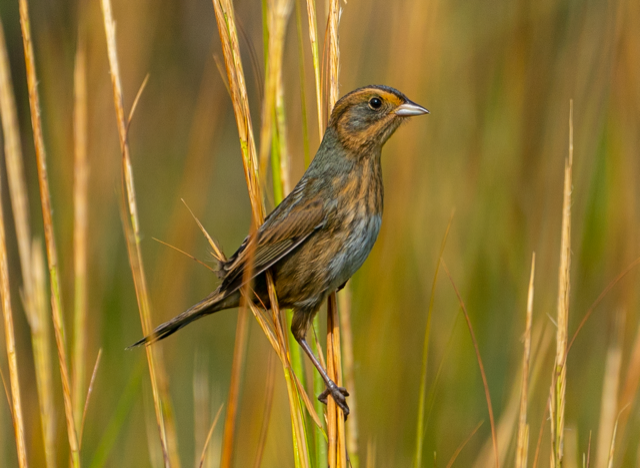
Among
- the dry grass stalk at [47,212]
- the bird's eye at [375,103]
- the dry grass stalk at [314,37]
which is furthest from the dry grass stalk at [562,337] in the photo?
the dry grass stalk at [47,212]

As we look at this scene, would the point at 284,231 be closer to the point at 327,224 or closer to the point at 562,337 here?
the point at 327,224

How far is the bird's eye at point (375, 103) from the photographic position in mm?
2338

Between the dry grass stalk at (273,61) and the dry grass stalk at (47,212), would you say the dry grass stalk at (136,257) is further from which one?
the dry grass stalk at (273,61)

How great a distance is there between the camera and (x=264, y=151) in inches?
47.7

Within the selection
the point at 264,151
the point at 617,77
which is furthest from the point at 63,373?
Answer: the point at 617,77

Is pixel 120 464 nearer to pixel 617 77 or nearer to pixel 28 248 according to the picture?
pixel 28 248

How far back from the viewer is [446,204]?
309 centimetres

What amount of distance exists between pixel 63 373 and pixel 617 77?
2525mm

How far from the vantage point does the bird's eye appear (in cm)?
234

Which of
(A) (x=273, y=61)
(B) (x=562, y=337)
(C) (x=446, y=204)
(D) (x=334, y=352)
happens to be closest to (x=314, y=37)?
(A) (x=273, y=61)

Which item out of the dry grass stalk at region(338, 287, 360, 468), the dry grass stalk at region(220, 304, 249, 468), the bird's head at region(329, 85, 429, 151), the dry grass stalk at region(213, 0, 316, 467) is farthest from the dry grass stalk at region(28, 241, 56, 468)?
the bird's head at region(329, 85, 429, 151)

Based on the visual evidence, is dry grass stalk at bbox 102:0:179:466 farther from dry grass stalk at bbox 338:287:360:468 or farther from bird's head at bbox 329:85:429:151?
bird's head at bbox 329:85:429:151

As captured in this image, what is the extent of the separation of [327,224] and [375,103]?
1.49ft

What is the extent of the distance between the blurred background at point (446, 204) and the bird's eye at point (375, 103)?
415 millimetres
